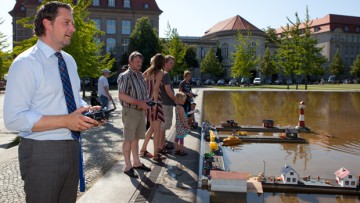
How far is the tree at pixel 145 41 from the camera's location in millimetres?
59625

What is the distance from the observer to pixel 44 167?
101 inches

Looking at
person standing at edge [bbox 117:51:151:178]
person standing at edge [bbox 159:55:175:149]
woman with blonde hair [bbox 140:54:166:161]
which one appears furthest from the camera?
person standing at edge [bbox 159:55:175:149]

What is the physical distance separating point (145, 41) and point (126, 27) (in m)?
9.57

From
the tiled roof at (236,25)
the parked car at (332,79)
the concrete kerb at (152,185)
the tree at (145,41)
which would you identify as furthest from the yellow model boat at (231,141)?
the parked car at (332,79)

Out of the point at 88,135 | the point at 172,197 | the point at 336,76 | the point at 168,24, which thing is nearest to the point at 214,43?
the point at 336,76

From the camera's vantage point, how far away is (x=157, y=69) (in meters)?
7.50

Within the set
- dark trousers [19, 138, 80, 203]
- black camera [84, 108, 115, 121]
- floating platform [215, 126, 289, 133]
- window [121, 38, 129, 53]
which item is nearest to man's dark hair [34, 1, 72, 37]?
black camera [84, 108, 115, 121]

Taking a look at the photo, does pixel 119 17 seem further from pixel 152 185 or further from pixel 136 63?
pixel 152 185

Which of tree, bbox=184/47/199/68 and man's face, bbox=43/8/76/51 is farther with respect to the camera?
tree, bbox=184/47/199/68

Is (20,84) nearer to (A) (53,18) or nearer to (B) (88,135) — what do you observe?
(A) (53,18)

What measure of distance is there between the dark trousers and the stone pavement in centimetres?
255

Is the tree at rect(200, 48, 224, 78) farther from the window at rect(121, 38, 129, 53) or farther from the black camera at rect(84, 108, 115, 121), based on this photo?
the black camera at rect(84, 108, 115, 121)

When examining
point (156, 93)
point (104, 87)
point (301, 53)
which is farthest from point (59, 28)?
point (301, 53)

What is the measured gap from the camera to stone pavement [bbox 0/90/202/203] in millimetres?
5336
